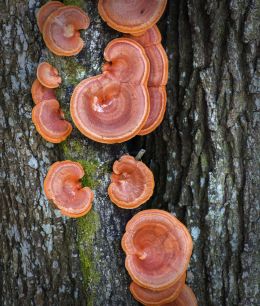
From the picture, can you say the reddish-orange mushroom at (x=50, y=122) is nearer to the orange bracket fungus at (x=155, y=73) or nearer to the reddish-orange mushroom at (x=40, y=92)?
the reddish-orange mushroom at (x=40, y=92)

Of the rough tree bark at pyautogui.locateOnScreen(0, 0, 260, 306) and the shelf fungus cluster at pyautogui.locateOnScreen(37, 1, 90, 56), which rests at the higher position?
the shelf fungus cluster at pyautogui.locateOnScreen(37, 1, 90, 56)

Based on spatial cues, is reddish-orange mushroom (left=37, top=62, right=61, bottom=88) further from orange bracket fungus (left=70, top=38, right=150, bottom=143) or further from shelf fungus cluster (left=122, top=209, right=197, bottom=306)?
shelf fungus cluster (left=122, top=209, right=197, bottom=306)

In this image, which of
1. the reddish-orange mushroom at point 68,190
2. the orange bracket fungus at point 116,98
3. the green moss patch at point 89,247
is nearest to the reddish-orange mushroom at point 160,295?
the green moss patch at point 89,247

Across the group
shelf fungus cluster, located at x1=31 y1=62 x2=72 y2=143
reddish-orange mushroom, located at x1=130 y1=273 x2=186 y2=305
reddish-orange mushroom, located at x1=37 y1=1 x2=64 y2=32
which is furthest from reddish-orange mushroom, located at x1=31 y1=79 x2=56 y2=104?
reddish-orange mushroom, located at x1=130 y1=273 x2=186 y2=305

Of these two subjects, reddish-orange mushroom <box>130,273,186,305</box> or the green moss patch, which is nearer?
reddish-orange mushroom <box>130,273,186,305</box>

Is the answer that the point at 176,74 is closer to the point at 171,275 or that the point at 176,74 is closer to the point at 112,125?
the point at 112,125

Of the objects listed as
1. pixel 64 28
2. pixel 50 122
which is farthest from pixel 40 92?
pixel 64 28
